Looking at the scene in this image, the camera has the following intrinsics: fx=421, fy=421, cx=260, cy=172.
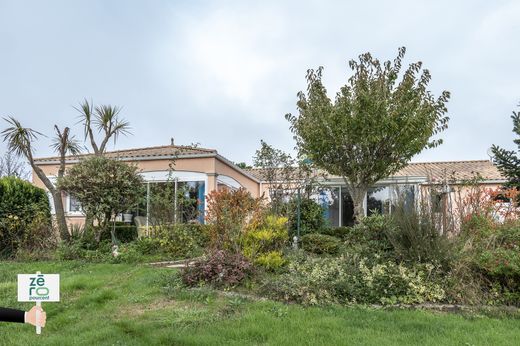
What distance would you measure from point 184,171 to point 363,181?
6604 millimetres

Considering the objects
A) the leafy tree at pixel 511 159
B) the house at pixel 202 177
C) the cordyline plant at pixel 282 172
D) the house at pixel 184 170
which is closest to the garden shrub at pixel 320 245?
the cordyline plant at pixel 282 172

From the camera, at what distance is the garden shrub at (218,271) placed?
7.16m

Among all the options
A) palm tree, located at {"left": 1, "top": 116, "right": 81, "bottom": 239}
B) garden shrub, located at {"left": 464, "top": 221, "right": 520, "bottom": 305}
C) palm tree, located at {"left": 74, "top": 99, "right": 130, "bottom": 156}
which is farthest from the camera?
palm tree, located at {"left": 74, "top": 99, "right": 130, "bottom": 156}

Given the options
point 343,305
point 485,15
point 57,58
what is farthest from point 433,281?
point 57,58

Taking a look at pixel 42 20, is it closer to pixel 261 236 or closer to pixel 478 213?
pixel 261 236

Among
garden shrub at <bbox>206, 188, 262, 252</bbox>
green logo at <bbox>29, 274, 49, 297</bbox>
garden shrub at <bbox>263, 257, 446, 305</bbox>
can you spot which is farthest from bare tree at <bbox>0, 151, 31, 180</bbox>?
green logo at <bbox>29, 274, 49, 297</bbox>

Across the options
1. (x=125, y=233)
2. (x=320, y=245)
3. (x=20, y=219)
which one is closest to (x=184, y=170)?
(x=125, y=233)

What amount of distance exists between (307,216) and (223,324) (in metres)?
8.89

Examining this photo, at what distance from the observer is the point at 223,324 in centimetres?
546

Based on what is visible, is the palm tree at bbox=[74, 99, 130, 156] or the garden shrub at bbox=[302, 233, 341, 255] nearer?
the garden shrub at bbox=[302, 233, 341, 255]

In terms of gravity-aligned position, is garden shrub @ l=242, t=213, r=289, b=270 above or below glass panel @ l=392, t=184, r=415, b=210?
below

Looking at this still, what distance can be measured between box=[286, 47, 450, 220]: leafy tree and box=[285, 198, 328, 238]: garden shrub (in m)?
1.39

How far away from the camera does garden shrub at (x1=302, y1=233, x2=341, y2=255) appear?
428 inches

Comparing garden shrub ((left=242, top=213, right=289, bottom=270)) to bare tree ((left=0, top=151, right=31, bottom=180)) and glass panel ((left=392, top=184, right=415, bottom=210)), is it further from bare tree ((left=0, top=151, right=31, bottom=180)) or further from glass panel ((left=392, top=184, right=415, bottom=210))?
bare tree ((left=0, top=151, right=31, bottom=180))
